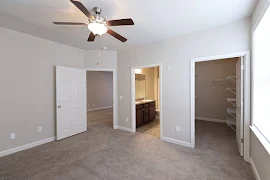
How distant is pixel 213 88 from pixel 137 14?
4.64 meters

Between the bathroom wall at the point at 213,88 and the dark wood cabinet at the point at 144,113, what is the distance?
2.06 metres

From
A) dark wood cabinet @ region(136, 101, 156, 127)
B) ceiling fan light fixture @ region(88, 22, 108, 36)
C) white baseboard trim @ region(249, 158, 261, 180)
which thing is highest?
ceiling fan light fixture @ region(88, 22, 108, 36)

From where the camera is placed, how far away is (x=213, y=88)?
18.3 ft

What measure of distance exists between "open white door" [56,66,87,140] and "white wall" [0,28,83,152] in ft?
0.57

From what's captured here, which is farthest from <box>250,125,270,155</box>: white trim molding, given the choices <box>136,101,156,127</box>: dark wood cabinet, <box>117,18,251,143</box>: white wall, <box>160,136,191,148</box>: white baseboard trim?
<box>136,101,156,127</box>: dark wood cabinet

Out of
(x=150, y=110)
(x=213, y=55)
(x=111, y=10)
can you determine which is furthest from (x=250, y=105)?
(x=150, y=110)

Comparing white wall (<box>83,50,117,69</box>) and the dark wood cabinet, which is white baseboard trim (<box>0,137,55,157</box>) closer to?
white wall (<box>83,50,117,69</box>)

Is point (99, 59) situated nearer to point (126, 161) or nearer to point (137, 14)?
point (137, 14)

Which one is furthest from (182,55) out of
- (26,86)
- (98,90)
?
(98,90)

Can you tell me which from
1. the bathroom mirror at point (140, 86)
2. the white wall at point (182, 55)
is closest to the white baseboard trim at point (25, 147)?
the white wall at point (182, 55)

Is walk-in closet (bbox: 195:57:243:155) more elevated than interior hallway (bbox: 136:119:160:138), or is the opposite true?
walk-in closet (bbox: 195:57:243:155)

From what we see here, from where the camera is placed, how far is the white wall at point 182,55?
2.65 metres

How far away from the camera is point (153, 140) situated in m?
3.61

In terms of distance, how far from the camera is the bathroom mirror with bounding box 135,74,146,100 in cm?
560
